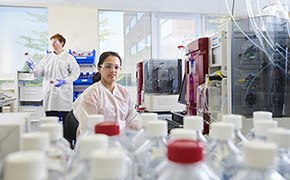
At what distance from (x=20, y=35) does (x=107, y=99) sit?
14.5 ft

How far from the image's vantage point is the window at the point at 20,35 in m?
5.45

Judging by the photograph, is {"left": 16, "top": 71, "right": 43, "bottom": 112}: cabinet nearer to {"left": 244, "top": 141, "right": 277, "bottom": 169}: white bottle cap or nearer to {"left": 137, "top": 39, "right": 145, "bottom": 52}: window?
{"left": 137, "top": 39, "right": 145, "bottom": 52}: window

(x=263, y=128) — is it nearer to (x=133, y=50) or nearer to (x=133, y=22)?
(x=133, y=50)

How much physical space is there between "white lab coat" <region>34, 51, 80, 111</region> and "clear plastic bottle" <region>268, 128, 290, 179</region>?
11.2 feet

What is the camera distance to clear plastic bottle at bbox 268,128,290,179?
1.87 feet

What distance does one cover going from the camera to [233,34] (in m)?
1.75


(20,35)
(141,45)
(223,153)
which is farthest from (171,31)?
(223,153)

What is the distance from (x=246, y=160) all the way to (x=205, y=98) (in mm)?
1637

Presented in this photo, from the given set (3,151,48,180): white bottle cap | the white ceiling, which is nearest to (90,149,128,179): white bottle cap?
(3,151,48,180): white bottle cap

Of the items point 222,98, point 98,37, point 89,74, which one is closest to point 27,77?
point 89,74

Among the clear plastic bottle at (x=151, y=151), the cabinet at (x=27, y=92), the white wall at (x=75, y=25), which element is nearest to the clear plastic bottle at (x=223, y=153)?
the clear plastic bottle at (x=151, y=151)

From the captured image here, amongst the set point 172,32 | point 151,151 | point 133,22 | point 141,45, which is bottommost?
point 151,151

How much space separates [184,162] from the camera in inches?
17.7

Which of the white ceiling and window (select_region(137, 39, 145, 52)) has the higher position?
the white ceiling
